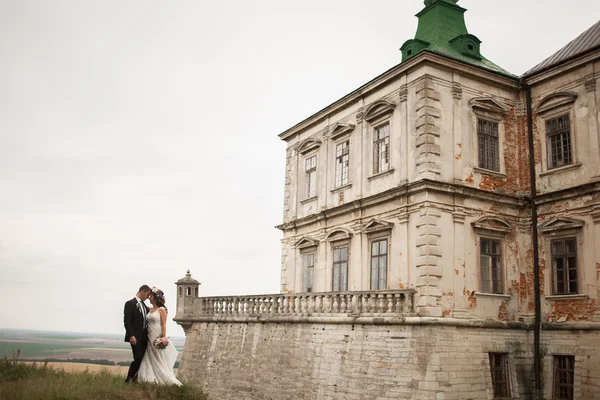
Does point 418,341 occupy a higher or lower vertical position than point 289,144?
lower

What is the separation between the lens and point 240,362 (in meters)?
23.9

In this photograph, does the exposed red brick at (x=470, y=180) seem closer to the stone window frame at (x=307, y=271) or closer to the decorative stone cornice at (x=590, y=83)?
the decorative stone cornice at (x=590, y=83)

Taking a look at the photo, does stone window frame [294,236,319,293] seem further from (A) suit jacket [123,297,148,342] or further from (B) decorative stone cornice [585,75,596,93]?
(A) suit jacket [123,297,148,342]

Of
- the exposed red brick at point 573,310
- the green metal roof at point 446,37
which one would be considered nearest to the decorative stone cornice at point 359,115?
the green metal roof at point 446,37

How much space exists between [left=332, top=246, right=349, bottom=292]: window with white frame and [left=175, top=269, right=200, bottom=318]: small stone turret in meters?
7.21

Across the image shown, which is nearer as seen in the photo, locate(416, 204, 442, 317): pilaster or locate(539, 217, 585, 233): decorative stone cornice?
locate(416, 204, 442, 317): pilaster

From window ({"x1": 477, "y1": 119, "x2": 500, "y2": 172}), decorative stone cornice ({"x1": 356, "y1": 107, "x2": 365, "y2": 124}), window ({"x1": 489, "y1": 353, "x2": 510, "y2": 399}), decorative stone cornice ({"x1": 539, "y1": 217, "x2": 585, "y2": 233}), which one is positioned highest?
decorative stone cornice ({"x1": 356, "y1": 107, "x2": 365, "y2": 124})

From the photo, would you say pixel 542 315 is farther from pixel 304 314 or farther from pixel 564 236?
pixel 304 314

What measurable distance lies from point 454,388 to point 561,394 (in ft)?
12.8

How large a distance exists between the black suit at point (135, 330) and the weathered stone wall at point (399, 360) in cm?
914

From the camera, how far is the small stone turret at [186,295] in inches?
1077

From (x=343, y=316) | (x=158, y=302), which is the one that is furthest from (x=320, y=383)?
(x=158, y=302)

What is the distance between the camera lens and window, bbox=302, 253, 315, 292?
81.8 ft

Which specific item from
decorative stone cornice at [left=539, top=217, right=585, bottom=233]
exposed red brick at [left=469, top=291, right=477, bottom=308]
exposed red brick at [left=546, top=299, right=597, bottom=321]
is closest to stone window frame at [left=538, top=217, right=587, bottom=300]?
decorative stone cornice at [left=539, top=217, right=585, bottom=233]
